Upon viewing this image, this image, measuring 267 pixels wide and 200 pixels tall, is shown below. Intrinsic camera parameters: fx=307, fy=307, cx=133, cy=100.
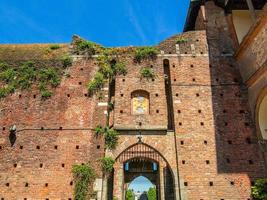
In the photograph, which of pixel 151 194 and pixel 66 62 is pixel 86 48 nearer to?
pixel 66 62

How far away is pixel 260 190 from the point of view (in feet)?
40.0

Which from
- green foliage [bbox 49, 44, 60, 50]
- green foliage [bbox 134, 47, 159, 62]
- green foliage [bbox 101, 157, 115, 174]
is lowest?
green foliage [bbox 101, 157, 115, 174]

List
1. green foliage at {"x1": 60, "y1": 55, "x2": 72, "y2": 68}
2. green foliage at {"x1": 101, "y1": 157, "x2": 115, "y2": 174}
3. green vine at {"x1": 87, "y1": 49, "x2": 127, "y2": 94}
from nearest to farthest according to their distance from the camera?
green foliage at {"x1": 101, "y1": 157, "x2": 115, "y2": 174} → green vine at {"x1": 87, "y1": 49, "x2": 127, "y2": 94} → green foliage at {"x1": 60, "y1": 55, "x2": 72, "y2": 68}

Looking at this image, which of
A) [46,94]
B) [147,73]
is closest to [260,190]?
[147,73]

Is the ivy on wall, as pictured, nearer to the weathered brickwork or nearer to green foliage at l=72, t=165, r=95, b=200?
the weathered brickwork

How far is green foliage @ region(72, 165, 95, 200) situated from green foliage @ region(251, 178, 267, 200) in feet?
21.4

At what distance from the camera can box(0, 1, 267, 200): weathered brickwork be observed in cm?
1270

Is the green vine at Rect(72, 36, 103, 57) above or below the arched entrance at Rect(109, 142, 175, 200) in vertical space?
above

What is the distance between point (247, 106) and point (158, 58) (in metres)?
5.01

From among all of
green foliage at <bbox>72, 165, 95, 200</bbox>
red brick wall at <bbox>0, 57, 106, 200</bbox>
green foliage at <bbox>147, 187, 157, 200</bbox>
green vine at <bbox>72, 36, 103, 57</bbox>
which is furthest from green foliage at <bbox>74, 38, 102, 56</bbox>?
green foliage at <bbox>147, 187, 157, 200</bbox>

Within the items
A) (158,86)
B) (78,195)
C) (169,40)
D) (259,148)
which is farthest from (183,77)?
(78,195)

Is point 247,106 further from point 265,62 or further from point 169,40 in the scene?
point 169,40

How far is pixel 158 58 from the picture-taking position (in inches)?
631

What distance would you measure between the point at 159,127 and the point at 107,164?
9.42ft
